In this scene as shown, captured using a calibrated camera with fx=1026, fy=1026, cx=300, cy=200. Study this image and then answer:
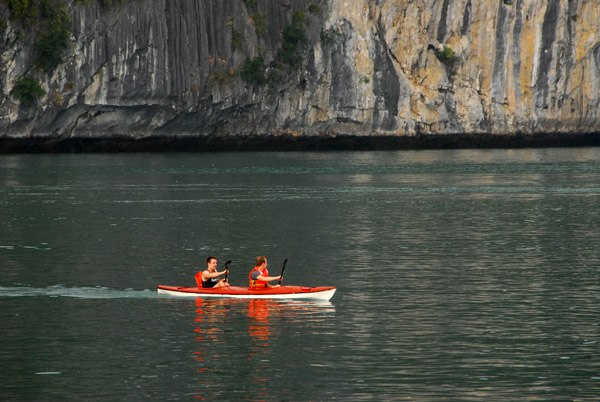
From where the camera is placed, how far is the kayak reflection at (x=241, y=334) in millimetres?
15602

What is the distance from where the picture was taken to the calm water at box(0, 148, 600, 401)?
1544cm

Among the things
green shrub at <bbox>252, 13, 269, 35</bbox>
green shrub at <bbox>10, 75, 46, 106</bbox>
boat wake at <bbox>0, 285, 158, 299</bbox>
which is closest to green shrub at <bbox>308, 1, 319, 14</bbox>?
green shrub at <bbox>252, 13, 269, 35</bbox>

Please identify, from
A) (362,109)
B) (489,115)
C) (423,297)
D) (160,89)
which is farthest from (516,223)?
(489,115)

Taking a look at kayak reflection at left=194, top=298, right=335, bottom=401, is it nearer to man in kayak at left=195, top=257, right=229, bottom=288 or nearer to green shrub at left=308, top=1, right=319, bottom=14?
man in kayak at left=195, top=257, right=229, bottom=288

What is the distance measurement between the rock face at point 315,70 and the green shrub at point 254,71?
19.7 inches

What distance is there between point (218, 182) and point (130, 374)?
160ft

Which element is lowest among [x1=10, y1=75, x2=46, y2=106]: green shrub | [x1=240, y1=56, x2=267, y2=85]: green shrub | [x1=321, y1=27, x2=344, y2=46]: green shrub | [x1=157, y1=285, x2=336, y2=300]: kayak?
[x1=157, y1=285, x2=336, y2=300]: kayak

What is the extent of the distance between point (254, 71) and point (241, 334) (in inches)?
3827

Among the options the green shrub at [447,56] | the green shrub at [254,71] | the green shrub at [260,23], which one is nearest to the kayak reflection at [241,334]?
the green shrub at [254,71]

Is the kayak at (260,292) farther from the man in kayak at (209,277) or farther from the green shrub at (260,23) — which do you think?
the green shrub at (260,23)

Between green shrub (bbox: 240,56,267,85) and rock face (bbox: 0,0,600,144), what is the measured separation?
1.64ft

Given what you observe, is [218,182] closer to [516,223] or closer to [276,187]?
[276,187]

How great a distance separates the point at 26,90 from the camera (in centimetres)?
10144

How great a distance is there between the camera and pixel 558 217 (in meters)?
41.2
